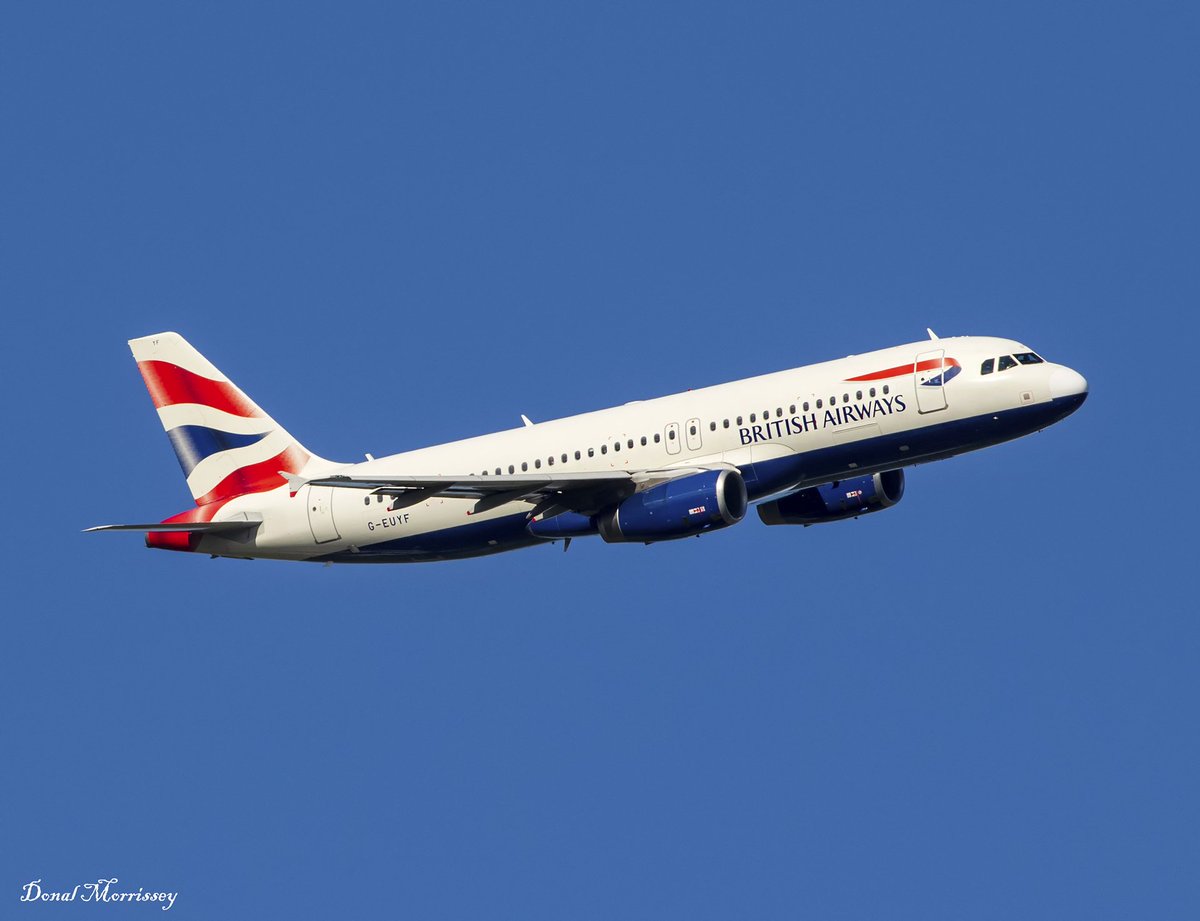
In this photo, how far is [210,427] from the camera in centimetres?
7038

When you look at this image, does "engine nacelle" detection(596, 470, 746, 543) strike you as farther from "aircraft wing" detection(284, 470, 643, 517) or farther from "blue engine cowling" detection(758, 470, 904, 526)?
"blue engine cowling" detection(758, 470, 904, 526)

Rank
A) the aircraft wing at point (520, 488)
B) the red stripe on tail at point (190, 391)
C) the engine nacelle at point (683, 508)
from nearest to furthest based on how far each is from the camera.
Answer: the aircraft wing at point (520, 488)
the engine nacelle at point (683, 508)
the red stripe on tail at point (190, 391)

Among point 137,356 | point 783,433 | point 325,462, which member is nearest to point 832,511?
point 783,433

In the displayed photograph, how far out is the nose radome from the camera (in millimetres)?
59062

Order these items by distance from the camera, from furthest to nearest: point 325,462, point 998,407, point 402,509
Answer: point 325,462 < point 402,509 < point 998,407

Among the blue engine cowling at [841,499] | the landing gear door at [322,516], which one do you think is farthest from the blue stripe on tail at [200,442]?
the blue engine cowling at [841,499]

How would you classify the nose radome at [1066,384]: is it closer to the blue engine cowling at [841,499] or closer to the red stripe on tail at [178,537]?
the blue engine cowling at [841,499]

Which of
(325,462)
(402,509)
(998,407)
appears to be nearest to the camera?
(998,407)

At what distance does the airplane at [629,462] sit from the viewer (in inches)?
2343

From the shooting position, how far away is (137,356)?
71.7 meters

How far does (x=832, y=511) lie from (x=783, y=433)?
6925 mm

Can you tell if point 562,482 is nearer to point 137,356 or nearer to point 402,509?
Answer: point 402,509

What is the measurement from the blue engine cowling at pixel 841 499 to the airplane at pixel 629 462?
0.07 m

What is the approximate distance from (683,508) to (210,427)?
20.1 m
